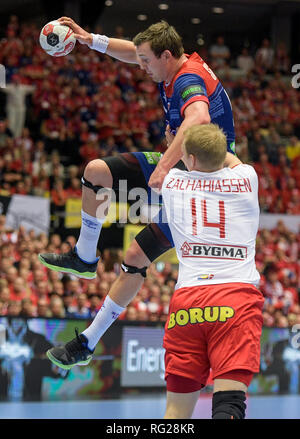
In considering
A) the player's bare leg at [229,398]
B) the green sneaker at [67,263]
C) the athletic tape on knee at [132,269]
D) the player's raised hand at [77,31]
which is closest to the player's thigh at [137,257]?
the athletic tape on knee at [132,269]

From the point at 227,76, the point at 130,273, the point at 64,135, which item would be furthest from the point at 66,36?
the point at 227,76

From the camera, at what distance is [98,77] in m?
21.1

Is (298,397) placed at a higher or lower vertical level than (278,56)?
lower

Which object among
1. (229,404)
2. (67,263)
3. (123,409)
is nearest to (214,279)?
(229,404)

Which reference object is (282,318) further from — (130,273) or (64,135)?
(130,273)

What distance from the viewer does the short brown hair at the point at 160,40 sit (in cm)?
529

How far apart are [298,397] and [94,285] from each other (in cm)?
428

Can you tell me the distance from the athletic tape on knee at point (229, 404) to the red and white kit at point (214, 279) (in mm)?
119

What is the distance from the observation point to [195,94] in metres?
5.09

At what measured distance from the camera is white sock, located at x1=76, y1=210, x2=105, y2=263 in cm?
584

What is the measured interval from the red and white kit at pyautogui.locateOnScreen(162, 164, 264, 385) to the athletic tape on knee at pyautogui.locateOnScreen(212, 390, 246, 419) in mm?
119

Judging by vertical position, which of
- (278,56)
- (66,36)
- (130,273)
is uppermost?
(278,56)

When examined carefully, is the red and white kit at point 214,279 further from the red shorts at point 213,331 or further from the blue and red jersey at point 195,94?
the blue and red jersey at point 195,94

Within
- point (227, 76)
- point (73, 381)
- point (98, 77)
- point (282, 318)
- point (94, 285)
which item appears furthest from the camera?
point (227, 76)
